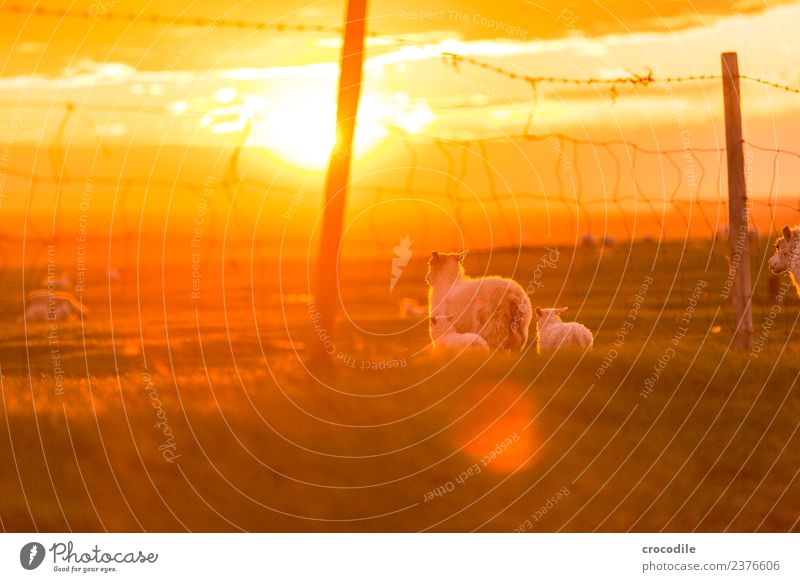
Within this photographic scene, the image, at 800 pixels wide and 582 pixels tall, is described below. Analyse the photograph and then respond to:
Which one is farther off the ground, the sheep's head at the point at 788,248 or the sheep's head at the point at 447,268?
the sheep's head at the point at 447,268

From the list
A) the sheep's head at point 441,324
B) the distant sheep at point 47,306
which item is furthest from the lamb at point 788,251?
the distant sheep at point 47,306

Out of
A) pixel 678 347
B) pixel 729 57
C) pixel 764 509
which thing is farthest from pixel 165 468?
pixel 729 57

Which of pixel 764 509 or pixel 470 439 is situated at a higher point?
pixel 470 439

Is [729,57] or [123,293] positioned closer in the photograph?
[729,57]

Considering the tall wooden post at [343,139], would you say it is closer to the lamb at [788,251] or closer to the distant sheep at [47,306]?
the lamb at [788,251]

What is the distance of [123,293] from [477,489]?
22711 mm

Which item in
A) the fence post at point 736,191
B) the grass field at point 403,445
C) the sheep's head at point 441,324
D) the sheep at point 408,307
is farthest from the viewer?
the sheep at point 408,307

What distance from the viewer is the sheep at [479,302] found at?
13.5m

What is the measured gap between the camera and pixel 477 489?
945 cm

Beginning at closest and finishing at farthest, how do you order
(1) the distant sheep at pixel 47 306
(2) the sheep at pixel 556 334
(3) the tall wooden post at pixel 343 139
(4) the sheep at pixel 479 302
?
(3) the tall wooden post at pixel 343 139 → (4) the sheep at pixel 479 302 → (2) the sheep at pixel 556 334 → (1) the distant sheep at pixel 47 306

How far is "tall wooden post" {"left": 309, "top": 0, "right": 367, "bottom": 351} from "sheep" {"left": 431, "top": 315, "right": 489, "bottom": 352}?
4.72 ft

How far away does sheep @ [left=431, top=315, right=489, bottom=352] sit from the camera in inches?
488

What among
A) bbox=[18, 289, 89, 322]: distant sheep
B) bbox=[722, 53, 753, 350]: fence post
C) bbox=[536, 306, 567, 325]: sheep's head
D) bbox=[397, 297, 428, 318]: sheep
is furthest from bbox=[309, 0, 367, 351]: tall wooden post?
bbox=[18, 289, 89, 322]: distant sheep

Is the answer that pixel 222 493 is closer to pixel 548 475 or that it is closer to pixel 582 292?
pixel 548 475
